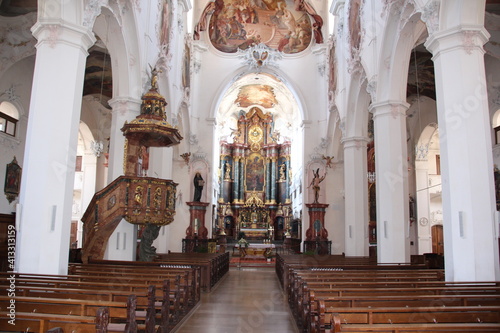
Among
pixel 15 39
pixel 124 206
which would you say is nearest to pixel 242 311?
pixel 124 206

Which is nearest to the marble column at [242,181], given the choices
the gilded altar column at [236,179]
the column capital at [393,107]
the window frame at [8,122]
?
the gilded altar column at [236,179]

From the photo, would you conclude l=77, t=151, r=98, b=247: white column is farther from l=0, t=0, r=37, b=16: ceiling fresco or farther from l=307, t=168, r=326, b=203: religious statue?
l=307, t=168, r=326, b=203: religious statue

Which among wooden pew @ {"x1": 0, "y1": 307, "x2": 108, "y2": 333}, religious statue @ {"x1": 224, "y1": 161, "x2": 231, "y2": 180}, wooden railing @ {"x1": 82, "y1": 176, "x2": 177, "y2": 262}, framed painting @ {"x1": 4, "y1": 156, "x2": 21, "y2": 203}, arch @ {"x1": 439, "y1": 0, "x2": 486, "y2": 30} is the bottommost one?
wooden pew @ {"x1": 0, "y1": 307, "x2": 108, "y2": 333}

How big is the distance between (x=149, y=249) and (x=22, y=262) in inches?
172

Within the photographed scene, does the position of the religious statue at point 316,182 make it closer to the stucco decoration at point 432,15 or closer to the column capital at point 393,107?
the column capital at point 393,107

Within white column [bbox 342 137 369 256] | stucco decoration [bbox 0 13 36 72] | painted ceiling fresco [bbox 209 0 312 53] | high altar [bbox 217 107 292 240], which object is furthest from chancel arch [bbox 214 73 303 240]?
stucco decoration [bbox 0 13 36 72]

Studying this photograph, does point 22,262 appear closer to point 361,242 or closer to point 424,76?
point 361,242

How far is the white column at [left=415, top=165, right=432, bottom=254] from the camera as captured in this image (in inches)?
812

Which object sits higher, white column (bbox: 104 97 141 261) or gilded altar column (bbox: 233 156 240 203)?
gilded altar column (bbox: 233 156 240 203)

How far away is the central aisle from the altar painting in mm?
23181

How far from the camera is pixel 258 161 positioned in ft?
Answer: 118

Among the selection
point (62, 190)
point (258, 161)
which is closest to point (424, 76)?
point (62, 190)

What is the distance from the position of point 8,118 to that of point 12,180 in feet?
6.87

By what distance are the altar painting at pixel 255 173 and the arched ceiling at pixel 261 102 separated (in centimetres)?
282
